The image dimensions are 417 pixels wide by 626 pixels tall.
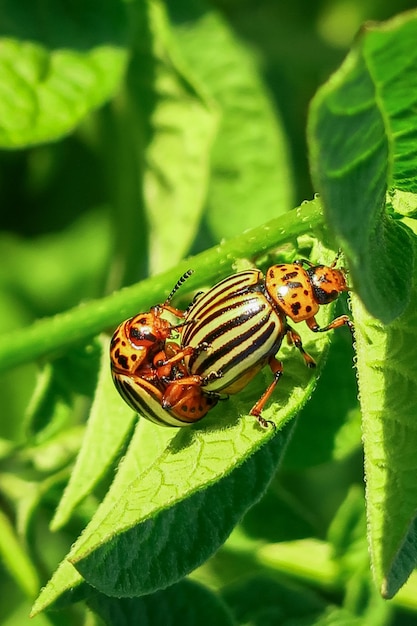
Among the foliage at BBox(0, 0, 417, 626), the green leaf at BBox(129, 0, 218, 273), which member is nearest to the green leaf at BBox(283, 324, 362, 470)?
the foliage at BBox(0, 0, 417, 626)

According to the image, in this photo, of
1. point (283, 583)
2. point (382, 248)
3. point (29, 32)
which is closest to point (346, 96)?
point (382, 248)

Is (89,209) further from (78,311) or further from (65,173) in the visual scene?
(78,311)

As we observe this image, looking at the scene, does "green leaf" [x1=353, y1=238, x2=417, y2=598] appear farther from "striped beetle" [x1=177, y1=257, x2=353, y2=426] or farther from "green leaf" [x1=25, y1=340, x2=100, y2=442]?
"green leaf" [x1=25, y1=340, x2=100, y2=442]

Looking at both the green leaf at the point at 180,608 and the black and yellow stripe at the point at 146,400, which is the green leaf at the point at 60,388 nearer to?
the black and yellow stripe at the point at 146,400

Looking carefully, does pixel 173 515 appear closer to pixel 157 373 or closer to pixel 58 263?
pixel 157 373

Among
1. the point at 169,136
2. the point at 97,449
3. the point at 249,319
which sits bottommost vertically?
the point at 169,136

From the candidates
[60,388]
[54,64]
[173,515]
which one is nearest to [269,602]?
[60,388]

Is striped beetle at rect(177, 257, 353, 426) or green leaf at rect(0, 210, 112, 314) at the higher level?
striped beetle at rect(177, 257, 353, 426)

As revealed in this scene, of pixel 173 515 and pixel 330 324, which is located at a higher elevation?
pixel 330 324
